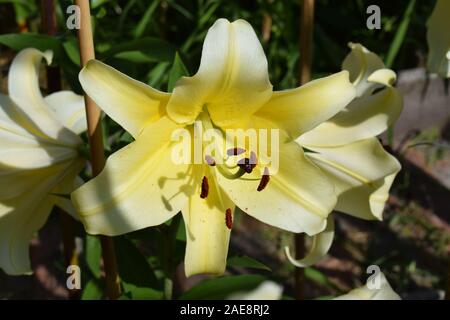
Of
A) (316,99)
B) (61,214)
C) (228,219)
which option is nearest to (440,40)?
(316,99)

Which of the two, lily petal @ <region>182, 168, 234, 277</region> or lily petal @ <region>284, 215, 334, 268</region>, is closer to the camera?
lily petal @ <region>182, 168, 234, 277</region>

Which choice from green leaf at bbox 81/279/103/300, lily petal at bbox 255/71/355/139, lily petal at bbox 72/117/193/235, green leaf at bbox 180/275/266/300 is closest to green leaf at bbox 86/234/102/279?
green leaf at bbox 81/279/103/300

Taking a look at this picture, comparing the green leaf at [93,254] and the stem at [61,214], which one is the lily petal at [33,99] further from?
the green leaf at [93,254]

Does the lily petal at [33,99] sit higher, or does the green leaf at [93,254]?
the lily petal at [33,99]

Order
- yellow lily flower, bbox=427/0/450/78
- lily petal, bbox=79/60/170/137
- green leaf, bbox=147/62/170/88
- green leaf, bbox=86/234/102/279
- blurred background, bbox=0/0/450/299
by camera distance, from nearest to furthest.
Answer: lily petal, bbox=79/60/170/137, yellow lily flower, bbox=427/0/450/78, green leaf, bbox=86/234/102/279, green leaf, bbox=147/62/170/88, blurred background, bbox=0/0/450/299

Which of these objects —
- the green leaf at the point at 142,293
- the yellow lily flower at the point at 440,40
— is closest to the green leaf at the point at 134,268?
the green leaf at the point at 142,293

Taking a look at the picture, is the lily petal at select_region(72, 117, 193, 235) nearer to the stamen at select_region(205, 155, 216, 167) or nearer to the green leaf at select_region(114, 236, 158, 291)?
the stamen at select_region(205, 155, 216, 167)
